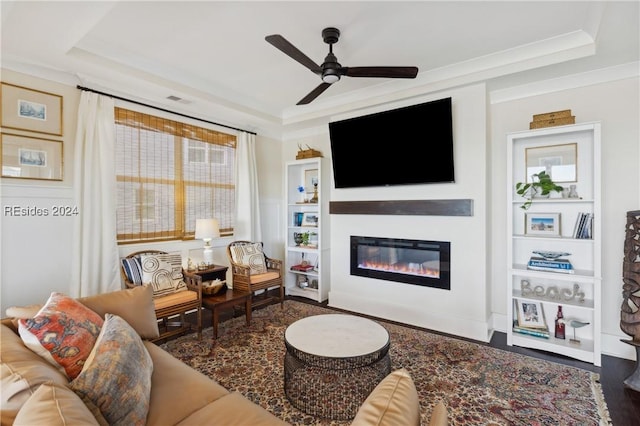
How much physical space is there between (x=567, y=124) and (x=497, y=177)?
2.58ft

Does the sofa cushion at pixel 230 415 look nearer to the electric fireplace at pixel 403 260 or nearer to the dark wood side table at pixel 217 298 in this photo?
the dark wood side table at pixel 217 298

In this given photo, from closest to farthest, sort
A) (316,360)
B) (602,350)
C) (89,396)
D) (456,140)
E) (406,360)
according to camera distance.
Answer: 1. (89,396)
2. (316,360)
3. (406,360)
4. (602,350)
5. (456,140)

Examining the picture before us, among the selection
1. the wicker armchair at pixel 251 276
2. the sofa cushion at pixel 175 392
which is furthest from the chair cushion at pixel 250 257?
the sofa cushion at pixel 175 392

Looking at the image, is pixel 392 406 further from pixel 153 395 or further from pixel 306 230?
pixel 306 230

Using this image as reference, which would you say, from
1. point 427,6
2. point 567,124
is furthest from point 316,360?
point 567,124

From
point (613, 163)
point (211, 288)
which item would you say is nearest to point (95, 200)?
point (211, 288)

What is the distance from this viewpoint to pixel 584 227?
2.88 m

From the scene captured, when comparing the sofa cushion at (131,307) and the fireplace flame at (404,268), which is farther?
the fireplace flame at (404,268)

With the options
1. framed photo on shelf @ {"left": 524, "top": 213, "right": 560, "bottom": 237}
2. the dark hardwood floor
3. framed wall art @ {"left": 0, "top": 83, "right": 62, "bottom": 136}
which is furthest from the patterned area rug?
framed wall art @ {"left": 0, "top": 83, "right": 62, "bottom": 136}

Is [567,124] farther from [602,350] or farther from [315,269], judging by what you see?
[315,269]

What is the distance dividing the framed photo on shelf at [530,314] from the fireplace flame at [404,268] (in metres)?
0.85

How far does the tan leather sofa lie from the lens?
0.83m

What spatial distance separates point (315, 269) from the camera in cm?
485

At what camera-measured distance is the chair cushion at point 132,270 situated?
10.2ft
